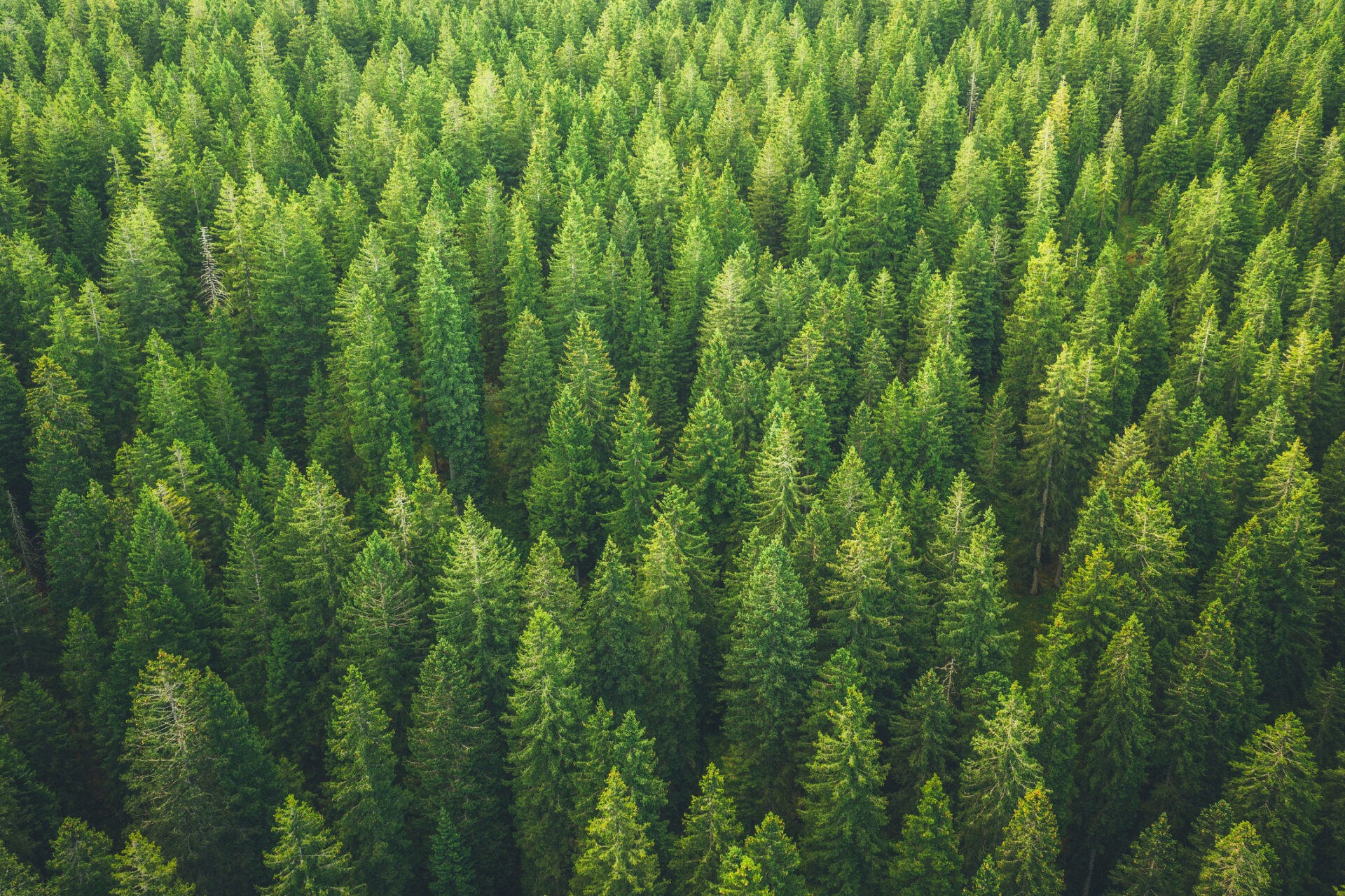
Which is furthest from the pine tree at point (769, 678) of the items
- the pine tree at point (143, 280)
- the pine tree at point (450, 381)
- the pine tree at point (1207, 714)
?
the pine tree at point (143, 280)

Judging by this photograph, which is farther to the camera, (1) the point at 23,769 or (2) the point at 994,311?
(2) the point at 994,311

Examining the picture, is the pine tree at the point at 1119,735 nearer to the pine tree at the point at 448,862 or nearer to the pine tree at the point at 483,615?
the pine tree at the point at 483,615

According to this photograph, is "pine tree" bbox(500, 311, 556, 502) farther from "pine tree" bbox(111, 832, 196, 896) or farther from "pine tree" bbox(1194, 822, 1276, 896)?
"pine tree" bbox(1194, 822, 1276, 896)

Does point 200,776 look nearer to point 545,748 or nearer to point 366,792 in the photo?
point 366,792

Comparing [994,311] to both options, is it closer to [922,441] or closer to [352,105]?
[922,441]

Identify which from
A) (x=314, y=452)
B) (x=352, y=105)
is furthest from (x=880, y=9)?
(x=314, y=452)

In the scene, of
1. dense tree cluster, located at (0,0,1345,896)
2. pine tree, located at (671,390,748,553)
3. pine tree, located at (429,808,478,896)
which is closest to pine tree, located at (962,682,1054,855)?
dense tree cluster, located at (0,0,1345,896)
